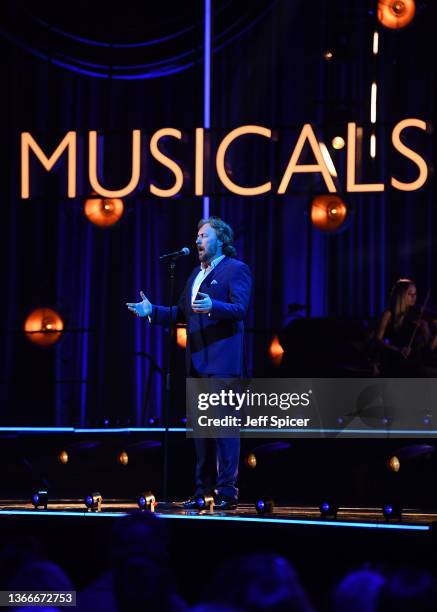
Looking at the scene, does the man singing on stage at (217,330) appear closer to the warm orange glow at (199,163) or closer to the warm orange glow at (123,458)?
the warm orange glow at (123,458)

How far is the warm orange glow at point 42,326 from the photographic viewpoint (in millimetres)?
8430

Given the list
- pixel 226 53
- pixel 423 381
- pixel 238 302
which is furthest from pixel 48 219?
pixel 238 302

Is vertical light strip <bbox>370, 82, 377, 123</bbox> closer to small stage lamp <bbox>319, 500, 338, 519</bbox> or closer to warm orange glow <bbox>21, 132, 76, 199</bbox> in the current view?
warm orange glow <bbox>21, 132, 76, 199</bbox>

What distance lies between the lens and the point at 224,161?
6.63 meters

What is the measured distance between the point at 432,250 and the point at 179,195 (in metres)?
2.64

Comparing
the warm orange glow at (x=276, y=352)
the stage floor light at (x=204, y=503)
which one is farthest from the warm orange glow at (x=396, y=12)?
the stage floor light at (x=204, y=503)

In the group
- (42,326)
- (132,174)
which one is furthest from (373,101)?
(42,326)

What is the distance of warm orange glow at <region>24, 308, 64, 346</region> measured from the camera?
8.43 meters

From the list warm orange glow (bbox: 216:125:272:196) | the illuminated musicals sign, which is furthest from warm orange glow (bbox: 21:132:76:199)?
warm orange glow (bbox: 216:125:272:196)

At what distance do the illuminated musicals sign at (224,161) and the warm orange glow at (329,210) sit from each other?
1.34 m

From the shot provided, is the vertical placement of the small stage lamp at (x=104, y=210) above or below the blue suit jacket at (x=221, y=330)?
above

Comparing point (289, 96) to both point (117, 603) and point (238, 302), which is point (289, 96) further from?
point (117, 603)

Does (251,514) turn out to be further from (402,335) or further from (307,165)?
(307,165)

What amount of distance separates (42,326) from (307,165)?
3058 millimetres
